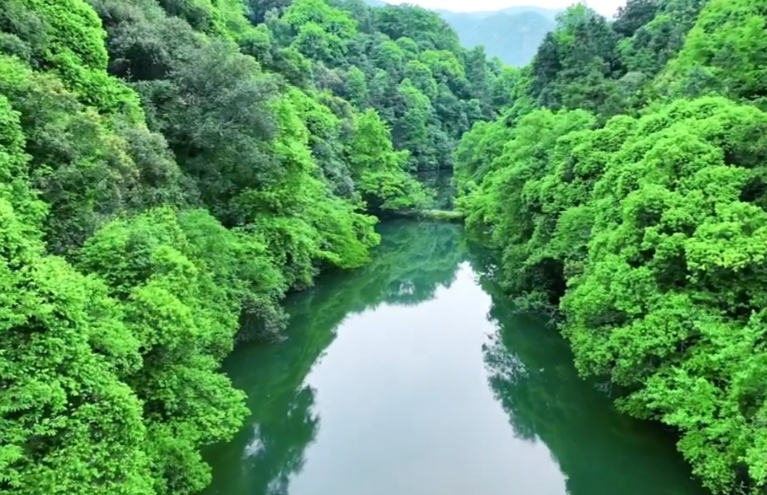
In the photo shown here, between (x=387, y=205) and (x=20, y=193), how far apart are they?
3042 cm

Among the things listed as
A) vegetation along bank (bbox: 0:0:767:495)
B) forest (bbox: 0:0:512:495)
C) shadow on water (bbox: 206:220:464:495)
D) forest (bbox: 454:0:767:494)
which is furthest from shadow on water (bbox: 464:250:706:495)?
forest (bbox: 0:0:512:495)

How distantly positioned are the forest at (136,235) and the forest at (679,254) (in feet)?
25.4

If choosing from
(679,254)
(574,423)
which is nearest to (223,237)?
(574,423)

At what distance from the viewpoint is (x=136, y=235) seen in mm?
10820

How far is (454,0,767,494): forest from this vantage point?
10852 mm

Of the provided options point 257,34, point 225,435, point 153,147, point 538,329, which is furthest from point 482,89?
point 225,435

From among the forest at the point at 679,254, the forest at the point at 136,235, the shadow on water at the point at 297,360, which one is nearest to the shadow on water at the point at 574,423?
the forest at the point at 679,254

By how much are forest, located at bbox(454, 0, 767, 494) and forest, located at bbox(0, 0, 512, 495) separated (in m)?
7.74

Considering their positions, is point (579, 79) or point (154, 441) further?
point (579, 79)

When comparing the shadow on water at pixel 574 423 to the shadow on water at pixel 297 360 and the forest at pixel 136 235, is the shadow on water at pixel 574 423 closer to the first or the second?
the shadow on water at pixel 297 360

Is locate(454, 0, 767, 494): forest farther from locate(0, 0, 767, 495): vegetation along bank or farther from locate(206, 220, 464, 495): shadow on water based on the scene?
locate(206, 220, 464, 495): shadow on water

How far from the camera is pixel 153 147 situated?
15680 mm

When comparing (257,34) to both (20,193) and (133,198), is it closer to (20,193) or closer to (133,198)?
(133,198)

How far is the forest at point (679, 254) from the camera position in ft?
35.6
